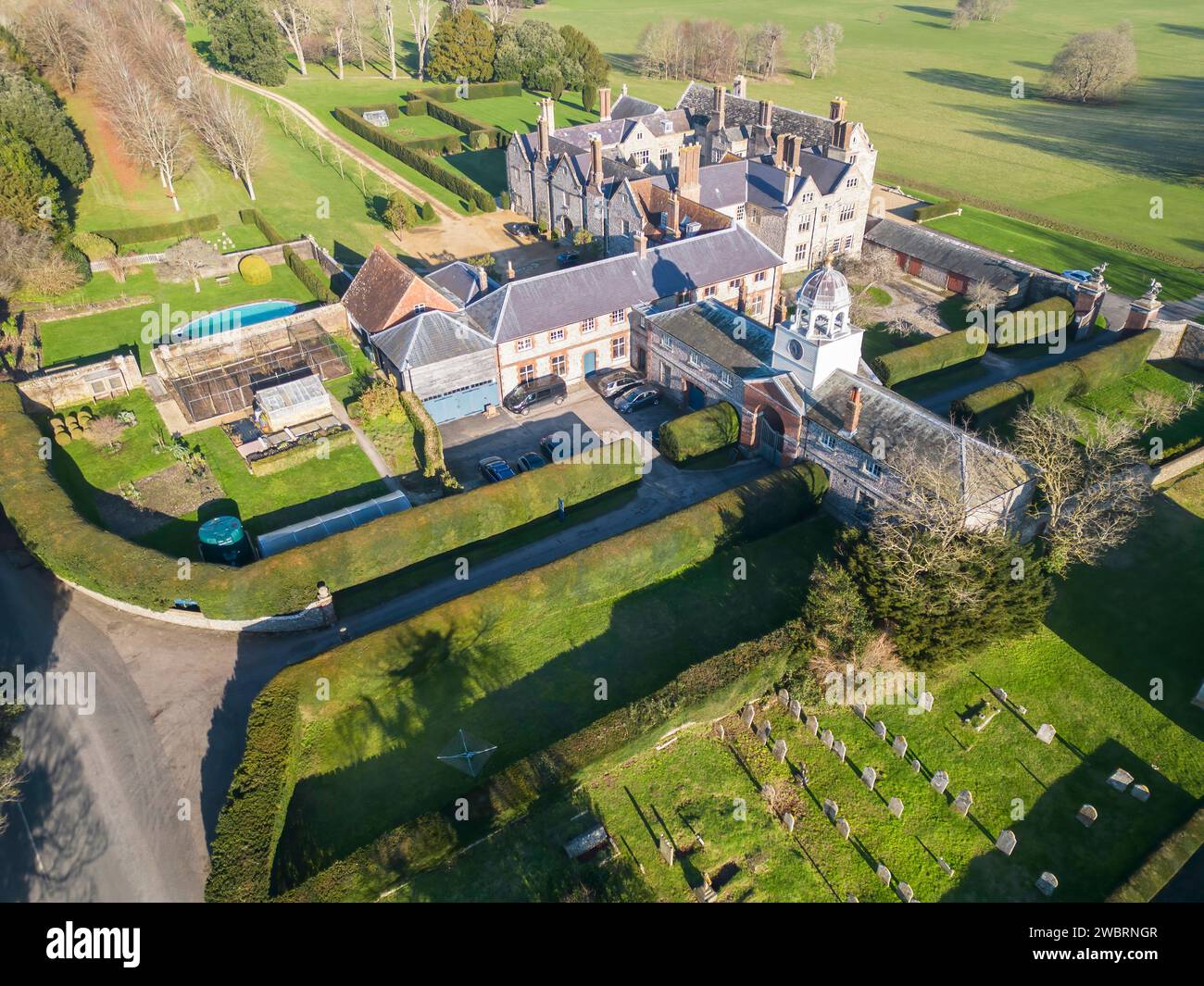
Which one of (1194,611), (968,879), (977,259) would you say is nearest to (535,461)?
(968,879)

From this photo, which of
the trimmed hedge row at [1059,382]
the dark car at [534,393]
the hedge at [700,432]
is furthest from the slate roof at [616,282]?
the trimmed hedge row at [1059,382]

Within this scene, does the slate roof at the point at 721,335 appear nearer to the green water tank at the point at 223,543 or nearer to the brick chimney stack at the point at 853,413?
the brick chimney stack at the point at 853,413

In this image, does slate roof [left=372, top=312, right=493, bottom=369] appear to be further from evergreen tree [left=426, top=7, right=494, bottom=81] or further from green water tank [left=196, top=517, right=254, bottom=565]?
evergreen tree [left=426, top=7, right=494, bottom=81]

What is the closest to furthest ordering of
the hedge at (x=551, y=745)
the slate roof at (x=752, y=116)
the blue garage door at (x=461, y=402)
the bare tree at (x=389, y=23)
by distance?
1. the hedge at (x=551, y=745)
2. the blue garage door at (x=461, y=402)
3. the slate roof at (x=752, y=116)
4. the bare tree at (x=389, y=23)

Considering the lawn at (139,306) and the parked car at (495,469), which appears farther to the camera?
the lawn at (139,306)

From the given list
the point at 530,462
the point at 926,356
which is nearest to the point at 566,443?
the point at 530,462

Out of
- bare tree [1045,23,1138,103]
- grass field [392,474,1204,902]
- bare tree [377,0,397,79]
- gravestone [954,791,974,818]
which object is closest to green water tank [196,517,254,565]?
grass field [392,474,1204,902]

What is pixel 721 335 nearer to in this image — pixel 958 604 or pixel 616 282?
pixel 616 282
